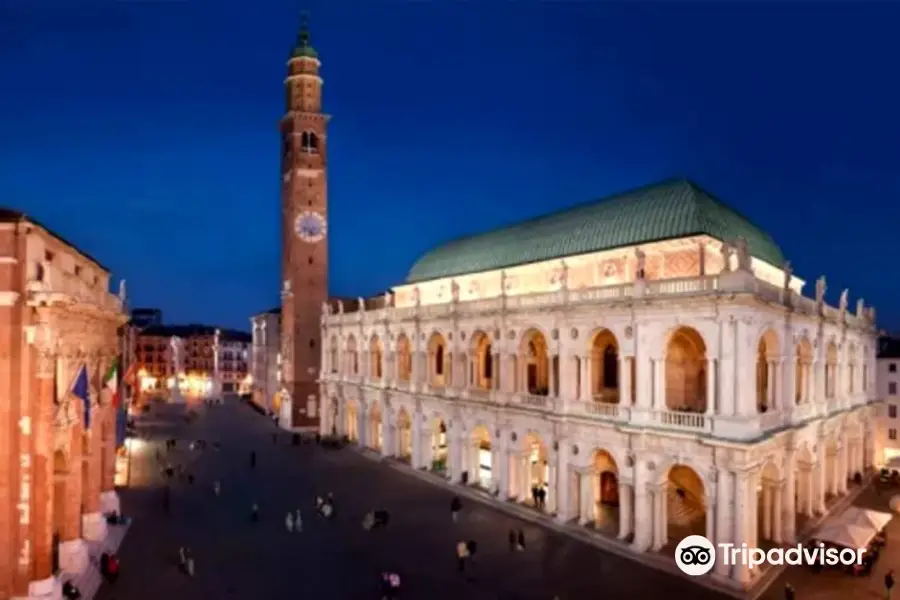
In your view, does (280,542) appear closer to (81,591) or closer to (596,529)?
(81,591)

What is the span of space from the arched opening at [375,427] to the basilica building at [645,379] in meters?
3.87

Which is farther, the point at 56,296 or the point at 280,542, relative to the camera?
the point at 280,542

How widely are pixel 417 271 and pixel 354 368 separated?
10.3 metres

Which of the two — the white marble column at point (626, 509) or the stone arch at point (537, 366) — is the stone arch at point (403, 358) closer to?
the stone arch at point (537, 366)

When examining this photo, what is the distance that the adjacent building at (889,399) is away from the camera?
53156 mm

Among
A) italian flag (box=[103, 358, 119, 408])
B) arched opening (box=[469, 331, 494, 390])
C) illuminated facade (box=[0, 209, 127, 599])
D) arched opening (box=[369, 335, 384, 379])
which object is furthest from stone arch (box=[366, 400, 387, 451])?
illuminated facade (box=[0, 209, 127, 599])

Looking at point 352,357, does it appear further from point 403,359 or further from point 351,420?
point 403,359

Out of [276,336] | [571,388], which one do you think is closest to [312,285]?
[276,336]

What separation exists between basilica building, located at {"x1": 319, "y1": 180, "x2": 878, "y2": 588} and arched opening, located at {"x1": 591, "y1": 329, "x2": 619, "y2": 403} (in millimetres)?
109

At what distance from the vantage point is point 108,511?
31922 mm

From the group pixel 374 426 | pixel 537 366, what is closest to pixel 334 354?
pixel 374 426

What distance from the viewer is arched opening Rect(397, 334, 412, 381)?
47.7m

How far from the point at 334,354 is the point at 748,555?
42124mm

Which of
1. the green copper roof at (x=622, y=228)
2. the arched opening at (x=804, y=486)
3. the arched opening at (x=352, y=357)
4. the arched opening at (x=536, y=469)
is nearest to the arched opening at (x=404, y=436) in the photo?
the arched opening at (x=352, y=357)
